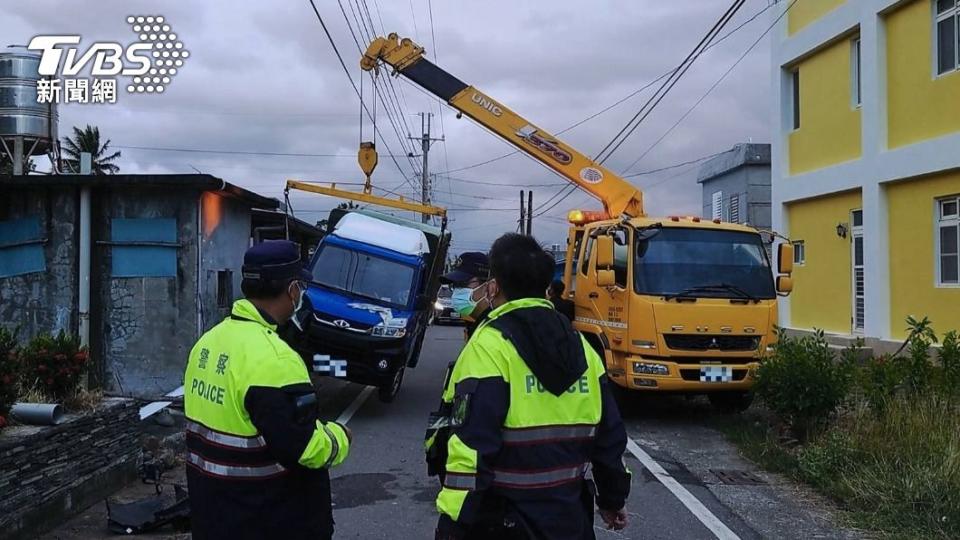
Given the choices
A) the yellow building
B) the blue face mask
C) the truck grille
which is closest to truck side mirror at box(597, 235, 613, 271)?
the truck grille

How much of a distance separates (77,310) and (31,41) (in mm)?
5102

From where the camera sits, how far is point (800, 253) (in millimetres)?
17625

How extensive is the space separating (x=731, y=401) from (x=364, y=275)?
5.51 meters

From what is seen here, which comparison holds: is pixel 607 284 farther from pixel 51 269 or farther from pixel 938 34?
pixel 51 269

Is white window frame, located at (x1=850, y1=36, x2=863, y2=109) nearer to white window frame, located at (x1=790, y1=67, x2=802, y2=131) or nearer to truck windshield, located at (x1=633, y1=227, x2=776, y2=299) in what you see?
white window frame, located at (x1=790, y1=67, x2=802, y2=131)

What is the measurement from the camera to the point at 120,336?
40.8 ft

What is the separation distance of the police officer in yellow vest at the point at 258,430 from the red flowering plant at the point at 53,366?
3979 mm

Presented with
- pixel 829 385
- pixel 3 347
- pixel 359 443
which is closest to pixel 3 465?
pixel 3 347

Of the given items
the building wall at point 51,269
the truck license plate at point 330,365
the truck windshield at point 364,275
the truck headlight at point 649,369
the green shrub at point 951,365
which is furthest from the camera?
the building wall at point 51,269

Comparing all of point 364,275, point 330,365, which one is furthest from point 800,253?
point 330,365

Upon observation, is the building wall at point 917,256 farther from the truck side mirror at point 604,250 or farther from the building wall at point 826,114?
the truck side mirror at point 604,250

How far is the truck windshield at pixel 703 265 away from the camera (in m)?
10.3

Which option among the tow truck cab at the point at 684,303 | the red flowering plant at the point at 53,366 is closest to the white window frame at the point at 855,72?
the tow truck cab at the point at 684,303

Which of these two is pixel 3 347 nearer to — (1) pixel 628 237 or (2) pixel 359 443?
(2) pixel 359 443
